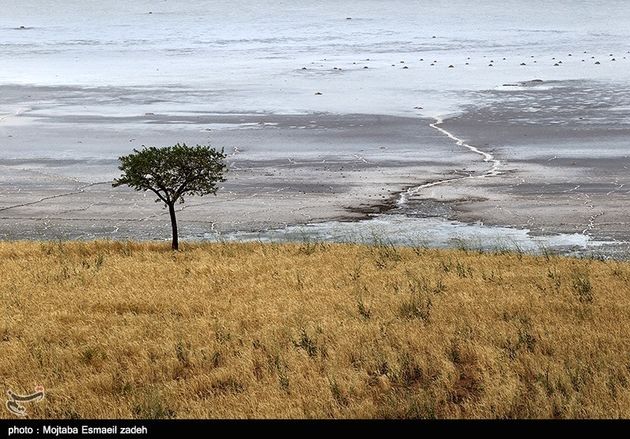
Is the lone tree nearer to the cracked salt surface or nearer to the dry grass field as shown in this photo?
the cracked salt surface

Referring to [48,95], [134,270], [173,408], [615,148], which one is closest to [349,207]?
[134,270]

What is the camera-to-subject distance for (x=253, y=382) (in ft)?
38.5

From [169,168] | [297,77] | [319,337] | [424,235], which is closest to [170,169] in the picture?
[169,168]

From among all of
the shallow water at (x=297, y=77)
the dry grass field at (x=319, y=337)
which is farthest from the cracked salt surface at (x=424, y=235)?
the dry grass field at (x=319, y=337)

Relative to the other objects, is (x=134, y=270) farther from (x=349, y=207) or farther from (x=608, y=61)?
(x=608, y=61)

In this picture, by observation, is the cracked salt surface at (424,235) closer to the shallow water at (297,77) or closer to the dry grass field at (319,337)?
the shallow water at (297,77)

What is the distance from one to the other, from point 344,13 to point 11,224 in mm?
133923

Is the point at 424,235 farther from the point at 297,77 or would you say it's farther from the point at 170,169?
the point at 297,77

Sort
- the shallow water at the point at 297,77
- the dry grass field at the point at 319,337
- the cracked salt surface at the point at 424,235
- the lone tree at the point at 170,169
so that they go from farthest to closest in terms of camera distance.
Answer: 1. the shallow water at the point at 297,77
2. the cracked salt surface at the point at 424,235
3. the lone tree at the point at 170,169
4. the dry grass field at the point at 319,337

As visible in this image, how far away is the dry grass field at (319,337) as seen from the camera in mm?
11039

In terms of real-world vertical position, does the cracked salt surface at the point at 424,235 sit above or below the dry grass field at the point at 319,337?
below

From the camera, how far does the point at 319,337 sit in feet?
44.4

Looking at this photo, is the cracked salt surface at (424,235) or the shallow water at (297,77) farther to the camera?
the shallow water at (297,77)

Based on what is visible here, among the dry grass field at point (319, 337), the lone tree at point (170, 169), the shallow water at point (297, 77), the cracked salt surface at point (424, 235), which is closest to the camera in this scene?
the dry grass field at point (319, 337)
